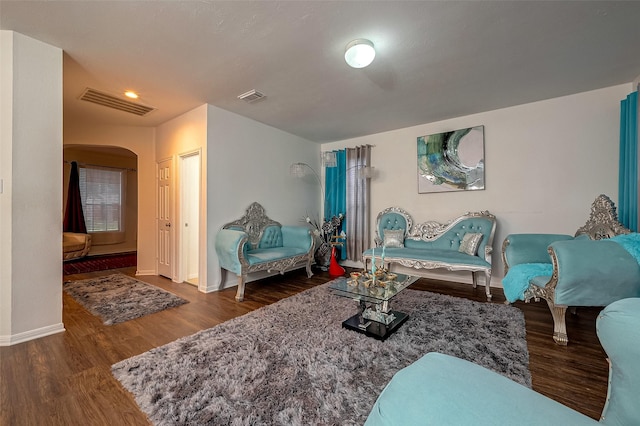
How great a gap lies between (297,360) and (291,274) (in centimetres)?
260

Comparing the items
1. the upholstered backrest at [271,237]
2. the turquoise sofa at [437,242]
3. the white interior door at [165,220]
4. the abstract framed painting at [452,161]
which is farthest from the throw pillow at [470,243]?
the white interior door at [165,220]

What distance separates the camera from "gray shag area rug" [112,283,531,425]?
133 cm

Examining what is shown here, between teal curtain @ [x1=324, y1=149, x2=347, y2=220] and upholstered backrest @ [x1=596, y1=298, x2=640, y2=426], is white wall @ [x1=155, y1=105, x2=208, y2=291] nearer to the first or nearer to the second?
teal curtain @ [x1=324, y1=149, x2=347, y2=220]

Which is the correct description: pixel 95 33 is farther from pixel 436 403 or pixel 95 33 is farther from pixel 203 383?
pixel 436 403

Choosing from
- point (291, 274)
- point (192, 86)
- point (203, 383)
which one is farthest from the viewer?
point (291, 274)

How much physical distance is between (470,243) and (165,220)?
4.77 meters

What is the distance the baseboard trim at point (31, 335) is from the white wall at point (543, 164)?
4635 millimetres

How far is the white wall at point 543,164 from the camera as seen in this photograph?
2.96m

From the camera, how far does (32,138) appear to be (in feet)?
6.97

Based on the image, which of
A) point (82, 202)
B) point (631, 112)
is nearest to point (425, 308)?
point (631, 112)

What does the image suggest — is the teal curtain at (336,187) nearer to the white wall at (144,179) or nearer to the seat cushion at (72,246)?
the white wall at (144,179)

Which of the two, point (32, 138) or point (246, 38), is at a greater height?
point (246, 38)

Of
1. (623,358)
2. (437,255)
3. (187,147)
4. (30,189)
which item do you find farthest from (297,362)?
(187,147)

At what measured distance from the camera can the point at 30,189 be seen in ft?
→ 6.95
